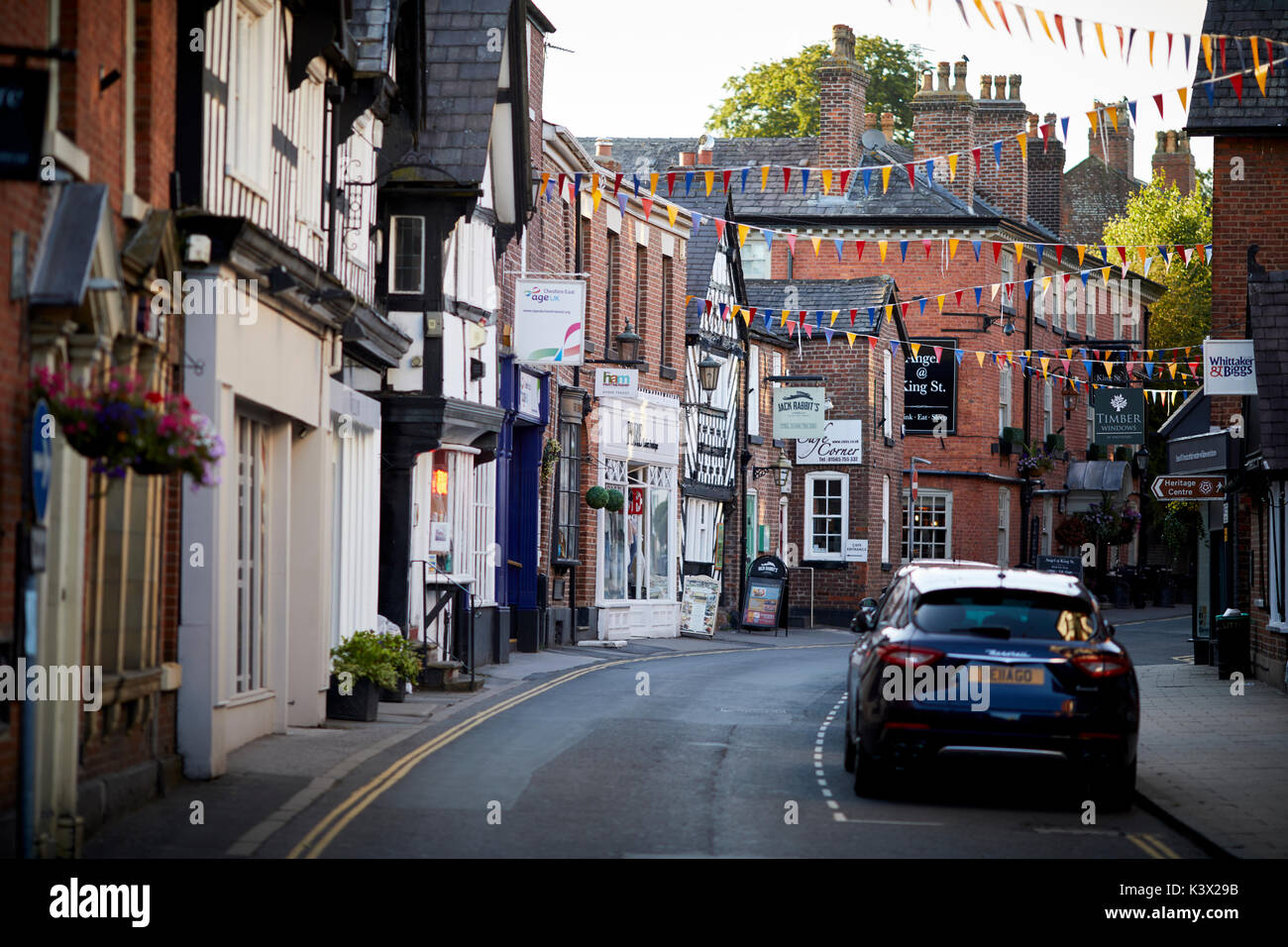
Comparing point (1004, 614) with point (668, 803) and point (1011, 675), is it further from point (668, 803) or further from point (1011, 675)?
point (668, 803)

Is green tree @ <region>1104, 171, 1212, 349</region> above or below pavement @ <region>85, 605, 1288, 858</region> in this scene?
above

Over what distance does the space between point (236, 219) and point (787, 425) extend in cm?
2795

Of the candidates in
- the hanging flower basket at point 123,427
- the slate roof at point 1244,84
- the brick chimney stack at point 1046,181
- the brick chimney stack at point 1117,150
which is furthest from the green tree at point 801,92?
the hanging flower basket at point 123,427

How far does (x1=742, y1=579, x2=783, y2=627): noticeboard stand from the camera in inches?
1501

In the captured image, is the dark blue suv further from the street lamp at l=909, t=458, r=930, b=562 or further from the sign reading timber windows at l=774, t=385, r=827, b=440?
the street lamp at l=909, t=458, r=930, b=562

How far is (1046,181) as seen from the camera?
58.7 metres

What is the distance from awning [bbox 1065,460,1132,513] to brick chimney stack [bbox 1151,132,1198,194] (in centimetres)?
2267

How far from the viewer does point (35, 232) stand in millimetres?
10031

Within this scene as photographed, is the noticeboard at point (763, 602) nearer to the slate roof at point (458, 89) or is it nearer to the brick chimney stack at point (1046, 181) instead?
the slate roof at point (458, 89)

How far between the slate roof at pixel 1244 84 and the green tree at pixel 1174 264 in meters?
33.6

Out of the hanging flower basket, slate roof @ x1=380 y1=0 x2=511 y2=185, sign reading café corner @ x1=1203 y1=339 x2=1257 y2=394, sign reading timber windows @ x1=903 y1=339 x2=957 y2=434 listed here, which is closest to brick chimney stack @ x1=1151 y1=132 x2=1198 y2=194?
sign reading timber windows @ x1=903 y1=339 x2=957 y2=434

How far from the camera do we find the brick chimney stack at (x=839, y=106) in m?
49.5
